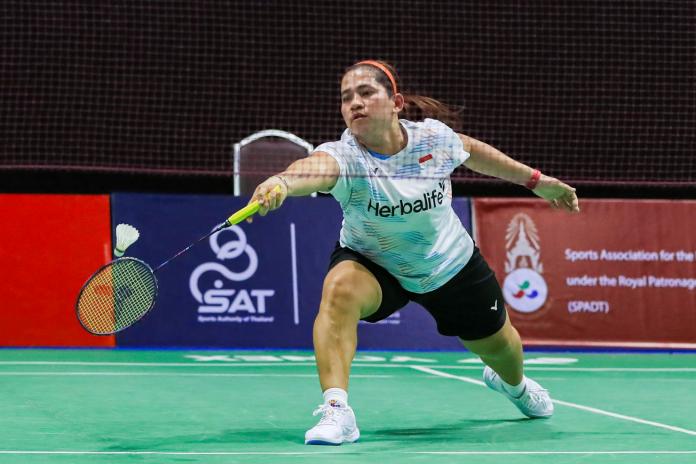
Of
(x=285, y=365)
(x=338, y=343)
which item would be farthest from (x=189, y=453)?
(x=285, y=365)

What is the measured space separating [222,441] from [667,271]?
5716mm

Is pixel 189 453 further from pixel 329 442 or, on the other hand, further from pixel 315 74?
pixel 315 74

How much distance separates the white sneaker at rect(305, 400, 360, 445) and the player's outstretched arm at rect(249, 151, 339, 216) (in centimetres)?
79

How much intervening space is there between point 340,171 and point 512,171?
89cm

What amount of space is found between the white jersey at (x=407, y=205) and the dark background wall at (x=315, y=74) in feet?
26.0

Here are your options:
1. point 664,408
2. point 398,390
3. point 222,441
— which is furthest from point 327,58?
point 222,441

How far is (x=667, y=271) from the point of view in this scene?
9594 mm

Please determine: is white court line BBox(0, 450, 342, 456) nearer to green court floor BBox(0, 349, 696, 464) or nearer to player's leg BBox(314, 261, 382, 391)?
green court floor BBox(0, 349, 696, 464)

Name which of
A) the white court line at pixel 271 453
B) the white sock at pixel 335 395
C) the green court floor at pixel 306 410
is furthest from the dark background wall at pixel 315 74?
the white court line at pixel 271 453

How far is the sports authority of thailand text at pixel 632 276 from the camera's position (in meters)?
9.55

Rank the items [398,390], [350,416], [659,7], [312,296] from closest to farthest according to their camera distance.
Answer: [350,416] < [398,390] < [312,296] < [659,7]

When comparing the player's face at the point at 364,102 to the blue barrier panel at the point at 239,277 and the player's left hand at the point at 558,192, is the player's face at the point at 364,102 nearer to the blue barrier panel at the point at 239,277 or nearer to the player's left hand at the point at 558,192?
the player's left hand at the point at 558,192

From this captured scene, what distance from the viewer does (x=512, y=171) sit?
538 cm

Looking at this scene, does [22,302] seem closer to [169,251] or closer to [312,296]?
[169,251]
